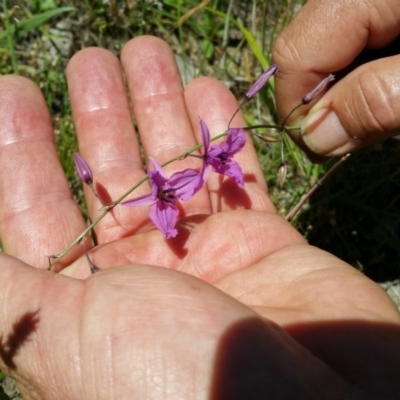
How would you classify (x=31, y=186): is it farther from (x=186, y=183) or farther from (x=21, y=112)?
(x=186, y=183)

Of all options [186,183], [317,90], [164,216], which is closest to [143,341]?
[164,216]

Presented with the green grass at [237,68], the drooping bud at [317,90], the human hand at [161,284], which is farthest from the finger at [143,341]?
the green grass at [237,68]

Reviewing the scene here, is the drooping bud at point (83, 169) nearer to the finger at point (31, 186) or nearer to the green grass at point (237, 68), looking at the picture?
the finger at point (31, 186)

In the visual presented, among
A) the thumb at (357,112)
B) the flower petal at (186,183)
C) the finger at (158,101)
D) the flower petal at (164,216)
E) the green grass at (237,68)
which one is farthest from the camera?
the green grass at (237,68)

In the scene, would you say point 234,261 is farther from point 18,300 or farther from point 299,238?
point 18,300

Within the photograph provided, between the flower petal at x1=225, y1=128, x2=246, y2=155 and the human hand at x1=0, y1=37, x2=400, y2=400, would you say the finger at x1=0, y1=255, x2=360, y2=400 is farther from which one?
the flower petal at x1=225, y1=128, x2=246, y2=155

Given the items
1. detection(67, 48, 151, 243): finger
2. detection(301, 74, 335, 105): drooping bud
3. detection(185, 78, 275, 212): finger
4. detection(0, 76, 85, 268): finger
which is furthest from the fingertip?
detection(301, 74, 335, 105): drooping bud

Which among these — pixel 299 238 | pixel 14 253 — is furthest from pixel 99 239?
pixel 299 238
